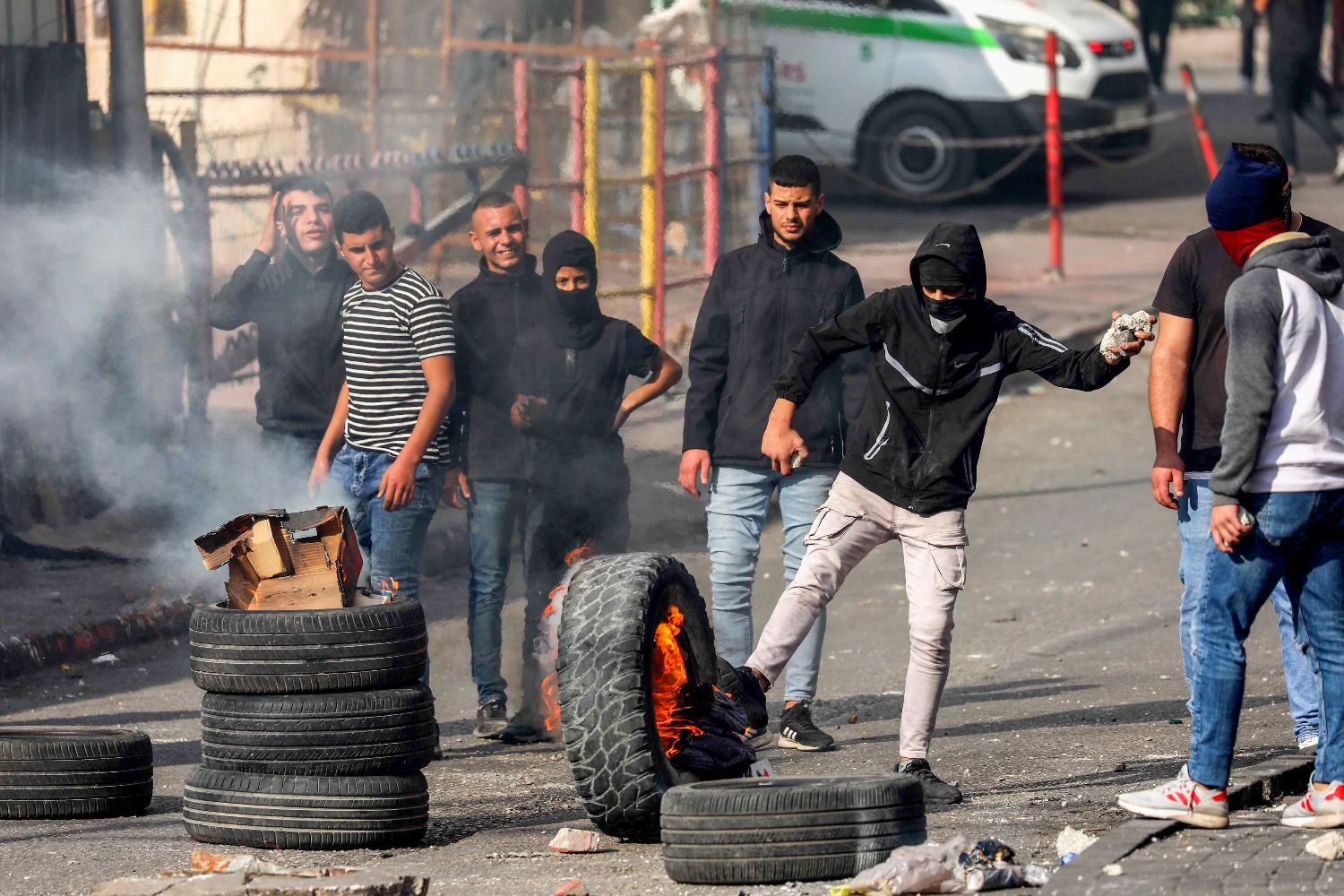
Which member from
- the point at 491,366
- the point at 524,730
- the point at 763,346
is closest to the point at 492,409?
the point at 491,366

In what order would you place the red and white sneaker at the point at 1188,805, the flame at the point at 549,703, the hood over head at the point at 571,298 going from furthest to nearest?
the flame at the point at 549,703 < the hood over head at the point at 571,298 < the red and white sneaker at the point at 1188,805

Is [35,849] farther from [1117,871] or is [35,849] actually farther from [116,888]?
[1117,871]

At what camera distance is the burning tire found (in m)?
4.23

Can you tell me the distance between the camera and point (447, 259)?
10961 millimetres

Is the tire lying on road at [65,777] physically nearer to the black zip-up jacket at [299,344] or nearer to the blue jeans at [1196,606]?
the black zip-up jacket at [299,344]

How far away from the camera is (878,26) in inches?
611

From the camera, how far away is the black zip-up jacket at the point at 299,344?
19.7 feet

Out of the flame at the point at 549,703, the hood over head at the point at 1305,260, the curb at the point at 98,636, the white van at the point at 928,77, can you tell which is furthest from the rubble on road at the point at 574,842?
the white van at the point at 928,77

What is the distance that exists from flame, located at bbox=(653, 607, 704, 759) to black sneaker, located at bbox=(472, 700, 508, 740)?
1341mm

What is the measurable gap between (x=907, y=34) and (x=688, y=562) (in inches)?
371

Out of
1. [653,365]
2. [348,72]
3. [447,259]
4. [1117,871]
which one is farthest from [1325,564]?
[348,72]

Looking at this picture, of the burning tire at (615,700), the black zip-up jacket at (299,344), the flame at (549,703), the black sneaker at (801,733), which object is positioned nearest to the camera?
the burning tire at (615,700)

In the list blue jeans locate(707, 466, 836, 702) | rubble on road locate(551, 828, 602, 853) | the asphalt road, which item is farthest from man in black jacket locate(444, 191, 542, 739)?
rubble on road locate(551, 828, 602, 853)

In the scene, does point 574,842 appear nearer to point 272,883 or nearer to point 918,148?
point 272,883
